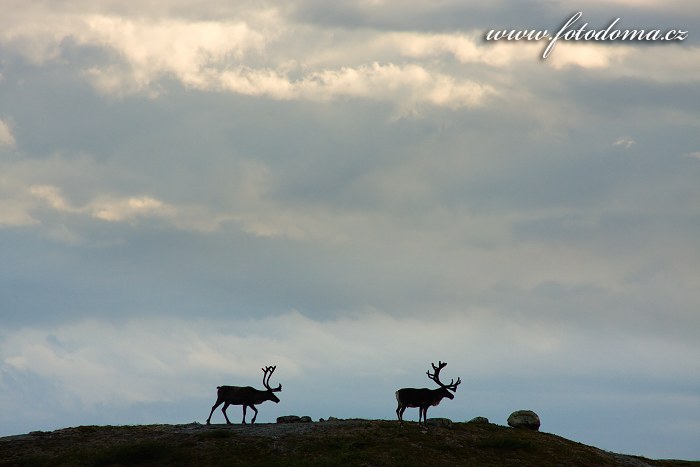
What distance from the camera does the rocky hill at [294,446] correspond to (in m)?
52.7

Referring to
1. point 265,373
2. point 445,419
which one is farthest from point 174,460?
point 445,419

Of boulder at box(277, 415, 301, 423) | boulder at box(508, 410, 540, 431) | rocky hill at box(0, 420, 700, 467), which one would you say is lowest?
rocky hill at box(0, 420, 700, 467)

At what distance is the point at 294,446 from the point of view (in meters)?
54.5

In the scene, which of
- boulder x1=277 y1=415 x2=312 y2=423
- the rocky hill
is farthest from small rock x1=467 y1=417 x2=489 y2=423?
boulder x1=277 y1=415 x2=312 y2=423

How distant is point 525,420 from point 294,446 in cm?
2107

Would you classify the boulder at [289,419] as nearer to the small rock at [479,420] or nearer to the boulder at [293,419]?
the boulder at [293,419]

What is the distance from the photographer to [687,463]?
76.6 m

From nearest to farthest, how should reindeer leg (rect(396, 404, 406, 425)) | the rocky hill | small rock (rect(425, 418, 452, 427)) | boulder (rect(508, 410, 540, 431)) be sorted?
the rocky hill
reindeer leg (rect(396, 404, 406, 425))
small rock (rect(425, 418, 452, 427))
boulder (rect(508, 410, 540, 431))

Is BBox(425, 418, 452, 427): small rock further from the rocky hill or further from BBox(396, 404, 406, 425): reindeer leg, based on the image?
BBox(396, 404, 406, 425): reindeer leg

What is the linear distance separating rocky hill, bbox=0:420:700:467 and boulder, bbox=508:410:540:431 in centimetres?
392

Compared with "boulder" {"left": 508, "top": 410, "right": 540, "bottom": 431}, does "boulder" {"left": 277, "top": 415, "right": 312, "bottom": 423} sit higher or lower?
lower

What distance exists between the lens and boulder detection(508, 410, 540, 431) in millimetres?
66637

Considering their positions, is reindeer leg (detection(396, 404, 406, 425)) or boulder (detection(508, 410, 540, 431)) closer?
reindeer leg (detection(396, 404, 406, 425))

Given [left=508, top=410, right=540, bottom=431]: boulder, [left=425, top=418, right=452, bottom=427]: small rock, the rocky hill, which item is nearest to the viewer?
the rocky hill
